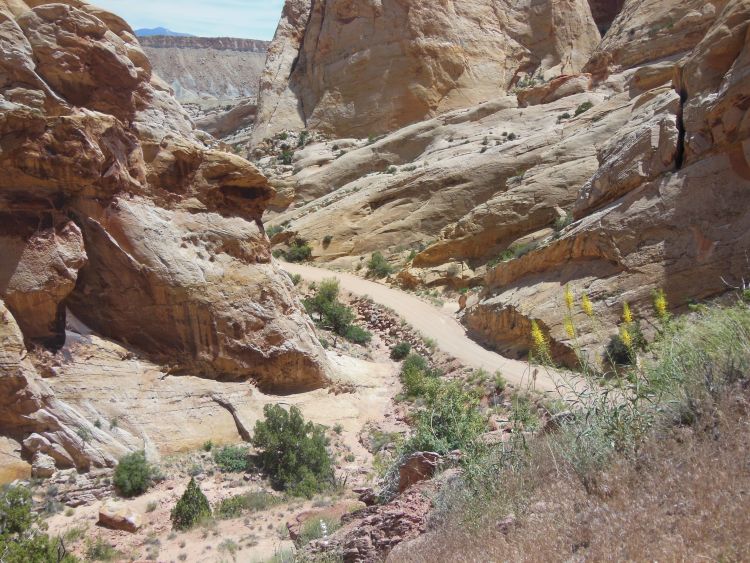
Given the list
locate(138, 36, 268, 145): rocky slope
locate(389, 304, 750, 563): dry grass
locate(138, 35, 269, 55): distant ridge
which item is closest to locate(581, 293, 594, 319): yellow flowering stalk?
locate(389, 304, 750, 563): dry grass

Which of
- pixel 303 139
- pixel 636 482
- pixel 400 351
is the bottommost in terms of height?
pixel 400 351

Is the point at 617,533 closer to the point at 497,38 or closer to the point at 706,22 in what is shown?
the point at 706,22

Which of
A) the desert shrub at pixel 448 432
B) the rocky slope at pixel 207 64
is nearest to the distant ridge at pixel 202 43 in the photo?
the rocky slope at pixel 207 64

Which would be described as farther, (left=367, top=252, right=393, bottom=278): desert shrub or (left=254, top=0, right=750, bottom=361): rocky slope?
(left=367, top=252, right=393, bottom=278): desert shrub

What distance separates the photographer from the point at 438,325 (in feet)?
71.6

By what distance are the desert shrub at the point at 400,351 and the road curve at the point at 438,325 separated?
977mm

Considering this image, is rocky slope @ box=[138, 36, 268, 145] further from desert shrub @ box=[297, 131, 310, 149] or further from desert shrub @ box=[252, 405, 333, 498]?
desert shrub @ box=[252, 405, 333, 498]

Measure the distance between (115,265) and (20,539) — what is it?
6.59m

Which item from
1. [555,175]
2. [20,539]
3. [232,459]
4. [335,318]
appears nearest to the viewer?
[20,539]

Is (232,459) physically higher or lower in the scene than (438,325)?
higher

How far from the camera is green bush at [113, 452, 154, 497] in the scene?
10617mm

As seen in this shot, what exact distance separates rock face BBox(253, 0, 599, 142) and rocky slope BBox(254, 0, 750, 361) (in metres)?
0.26

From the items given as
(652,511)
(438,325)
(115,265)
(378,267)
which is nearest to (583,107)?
(378,267)

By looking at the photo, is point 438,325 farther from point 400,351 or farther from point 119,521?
point 119,521
